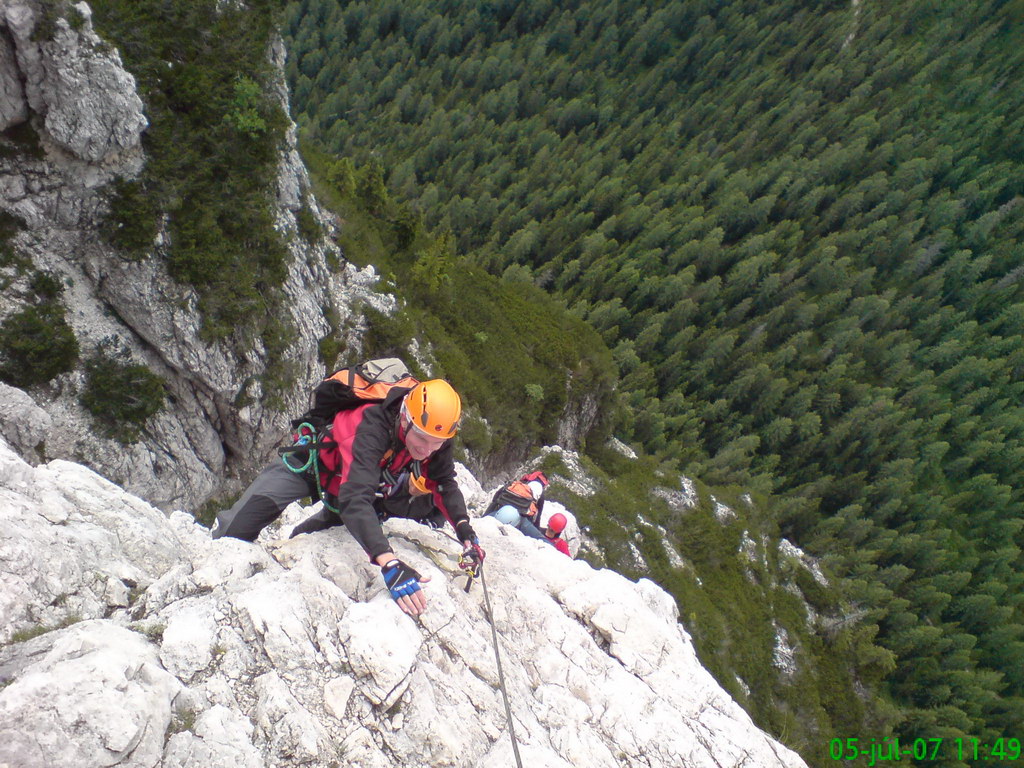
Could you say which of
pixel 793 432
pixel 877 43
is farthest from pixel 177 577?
pixel 877 43

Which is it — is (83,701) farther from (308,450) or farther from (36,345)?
(36,345)

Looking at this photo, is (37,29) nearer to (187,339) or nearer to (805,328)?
(187,339)

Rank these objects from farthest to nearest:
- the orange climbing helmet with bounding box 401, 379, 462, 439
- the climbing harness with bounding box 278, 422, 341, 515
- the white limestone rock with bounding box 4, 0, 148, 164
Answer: the white limestone rock with bounding box 4, 0, 148, 164
the climbing harness with bounding box 278, 422, 341, 515
the orange climbing helmet with bounding box 401, 379, 462, 439

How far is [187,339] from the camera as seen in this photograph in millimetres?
19766

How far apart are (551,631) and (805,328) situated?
480 feet

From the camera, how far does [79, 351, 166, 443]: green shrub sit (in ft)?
58.2

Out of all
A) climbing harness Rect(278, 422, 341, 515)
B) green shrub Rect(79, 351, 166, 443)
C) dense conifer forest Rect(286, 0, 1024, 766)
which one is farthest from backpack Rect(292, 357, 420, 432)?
dense conifer forest Rect(286, 0, 1024, 766)

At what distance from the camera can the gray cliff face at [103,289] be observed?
16031 millimetres

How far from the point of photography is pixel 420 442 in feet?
23.3

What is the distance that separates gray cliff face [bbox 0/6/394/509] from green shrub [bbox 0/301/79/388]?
32 cm

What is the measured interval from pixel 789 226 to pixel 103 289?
16348 cm

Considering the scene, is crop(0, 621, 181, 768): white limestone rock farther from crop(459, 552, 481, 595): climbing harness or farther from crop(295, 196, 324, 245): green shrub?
crop(295, 196, 324, 245): green shrub

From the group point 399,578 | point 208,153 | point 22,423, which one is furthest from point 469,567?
point 208,153
